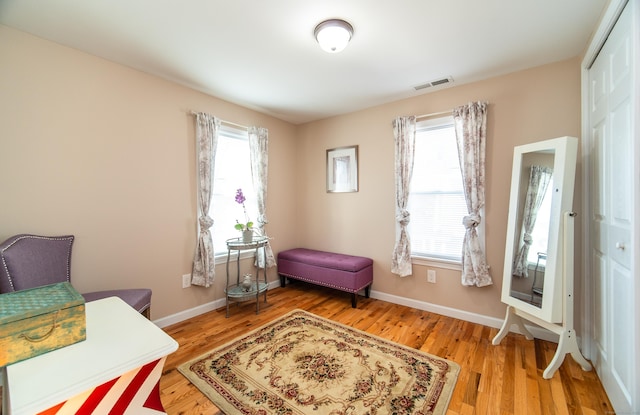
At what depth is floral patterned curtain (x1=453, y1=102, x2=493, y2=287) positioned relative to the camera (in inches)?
103

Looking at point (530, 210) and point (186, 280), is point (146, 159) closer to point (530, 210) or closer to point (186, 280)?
point (186, 280)

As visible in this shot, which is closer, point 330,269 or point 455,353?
point 455,353

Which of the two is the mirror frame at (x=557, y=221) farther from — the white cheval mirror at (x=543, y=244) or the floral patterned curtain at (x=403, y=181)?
the floral patterned curtain at (x=403, y=181)

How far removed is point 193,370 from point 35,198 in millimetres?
1738

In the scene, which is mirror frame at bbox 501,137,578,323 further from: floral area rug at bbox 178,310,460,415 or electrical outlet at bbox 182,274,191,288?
electrical outlet at bbox 182,274,191,288

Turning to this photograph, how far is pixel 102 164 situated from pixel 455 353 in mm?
3380

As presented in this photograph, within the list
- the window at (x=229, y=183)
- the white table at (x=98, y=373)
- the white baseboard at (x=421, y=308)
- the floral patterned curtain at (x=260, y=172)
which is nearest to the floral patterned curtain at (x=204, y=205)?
the window at (x=229, y=183)

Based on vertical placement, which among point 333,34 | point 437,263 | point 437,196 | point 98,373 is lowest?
point 437,263

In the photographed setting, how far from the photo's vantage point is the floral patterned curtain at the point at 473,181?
2.61 meters

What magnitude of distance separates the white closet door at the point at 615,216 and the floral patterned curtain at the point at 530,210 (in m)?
0.31

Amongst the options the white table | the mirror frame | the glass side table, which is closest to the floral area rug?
the glass side table

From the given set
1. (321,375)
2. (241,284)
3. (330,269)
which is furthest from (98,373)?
(330,269)

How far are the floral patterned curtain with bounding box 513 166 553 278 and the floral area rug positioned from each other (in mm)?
988

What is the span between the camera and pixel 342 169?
3709mm
